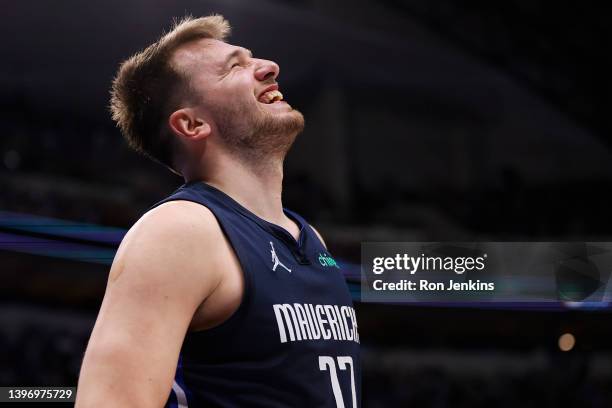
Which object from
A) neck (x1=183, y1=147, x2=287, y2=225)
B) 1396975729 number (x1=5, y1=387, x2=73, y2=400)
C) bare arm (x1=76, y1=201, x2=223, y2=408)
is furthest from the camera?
1396975729 number (x1=5, y1=387, x2=73, y2=400)

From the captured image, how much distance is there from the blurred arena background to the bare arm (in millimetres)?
2831

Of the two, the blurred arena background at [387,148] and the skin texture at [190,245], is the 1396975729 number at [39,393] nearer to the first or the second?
the blurred arena background at [387,148]

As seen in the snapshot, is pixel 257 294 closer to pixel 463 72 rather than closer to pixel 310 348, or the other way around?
pixel 310 348

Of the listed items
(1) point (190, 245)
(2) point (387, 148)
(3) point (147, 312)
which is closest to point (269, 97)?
(1) point (190, 245)

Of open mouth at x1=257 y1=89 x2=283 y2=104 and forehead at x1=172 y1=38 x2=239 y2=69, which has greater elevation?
→ forehead at x1=172 y1=38 x2=239 y2=69

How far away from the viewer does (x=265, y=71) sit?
1420 mm

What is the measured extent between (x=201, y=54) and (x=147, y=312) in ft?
1.90

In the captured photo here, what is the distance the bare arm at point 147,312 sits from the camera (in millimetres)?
966

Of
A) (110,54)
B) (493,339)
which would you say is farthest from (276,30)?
(493,339)

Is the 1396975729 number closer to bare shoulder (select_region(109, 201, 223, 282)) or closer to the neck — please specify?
the neck

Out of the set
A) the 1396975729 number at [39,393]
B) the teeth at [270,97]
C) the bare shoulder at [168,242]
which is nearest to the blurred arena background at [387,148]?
the 1396975729 number at [39,393]

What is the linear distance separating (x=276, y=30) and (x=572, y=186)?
243 cm

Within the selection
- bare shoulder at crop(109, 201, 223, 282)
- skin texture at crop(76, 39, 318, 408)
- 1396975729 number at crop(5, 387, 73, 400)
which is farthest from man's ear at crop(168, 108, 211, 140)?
1396975729 number at crop(5, 387, 73, 400)

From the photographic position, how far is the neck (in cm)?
133
